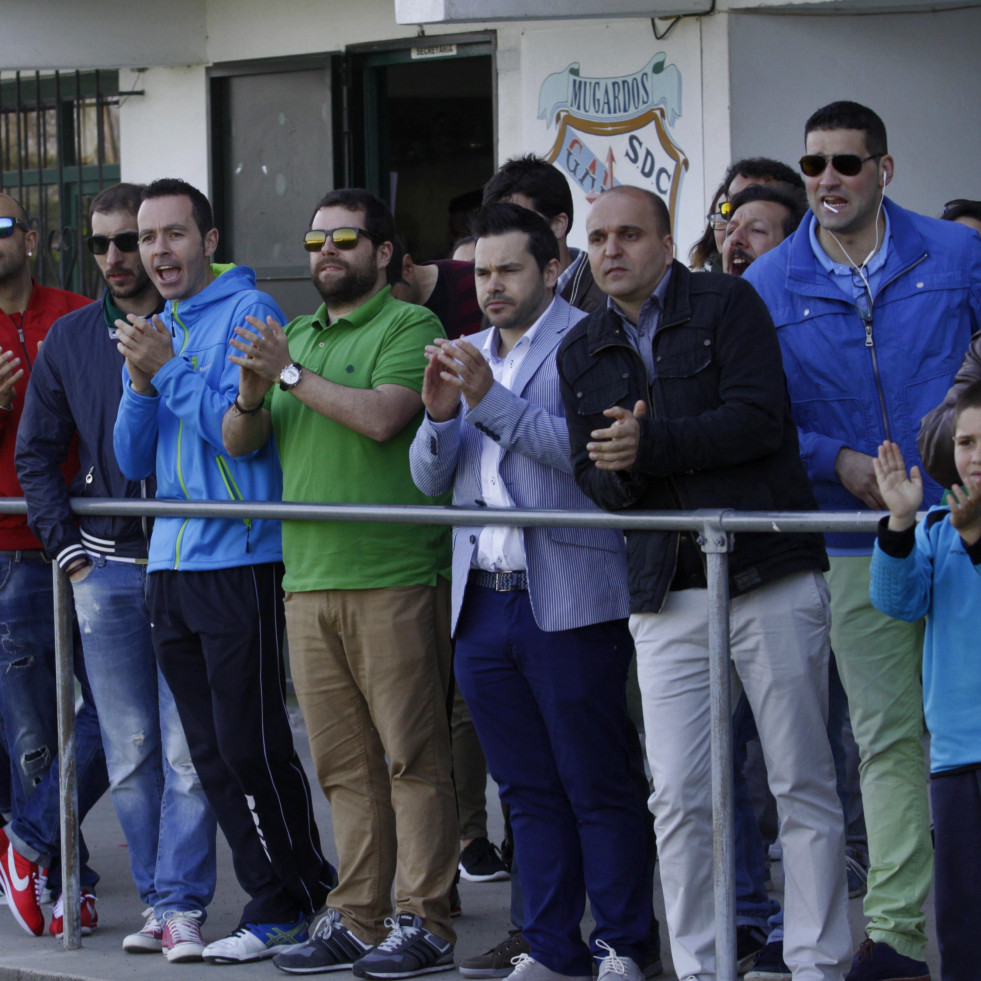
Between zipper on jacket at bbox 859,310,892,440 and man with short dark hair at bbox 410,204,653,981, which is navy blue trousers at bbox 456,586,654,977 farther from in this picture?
zipper on jacket at bbox 859,310,892,440

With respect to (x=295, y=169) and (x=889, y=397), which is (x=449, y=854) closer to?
(x=889, y=397)

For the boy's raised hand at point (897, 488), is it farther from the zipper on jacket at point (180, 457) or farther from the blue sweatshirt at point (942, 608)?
the zipper on jacket at point (180, 457)

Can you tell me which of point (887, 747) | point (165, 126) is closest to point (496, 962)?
point (887, 747)

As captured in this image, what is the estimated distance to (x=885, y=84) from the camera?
7.73m

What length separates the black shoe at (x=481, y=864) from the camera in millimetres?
5824

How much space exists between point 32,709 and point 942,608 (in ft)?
10.7

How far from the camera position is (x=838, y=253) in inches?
181

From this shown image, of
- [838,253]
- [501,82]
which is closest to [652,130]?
[501,82]

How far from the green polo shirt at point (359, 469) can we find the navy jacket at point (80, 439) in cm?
65

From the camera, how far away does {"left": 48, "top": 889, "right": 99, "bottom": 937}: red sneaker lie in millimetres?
5383

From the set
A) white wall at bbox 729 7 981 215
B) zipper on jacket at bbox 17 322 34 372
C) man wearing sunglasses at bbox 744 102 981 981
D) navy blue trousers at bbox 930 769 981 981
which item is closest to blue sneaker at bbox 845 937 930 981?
man wearing sunglasses at bbox 744 102 981 981

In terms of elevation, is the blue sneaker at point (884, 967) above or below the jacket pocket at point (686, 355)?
below

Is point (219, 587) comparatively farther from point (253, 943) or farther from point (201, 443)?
point (253, 943)

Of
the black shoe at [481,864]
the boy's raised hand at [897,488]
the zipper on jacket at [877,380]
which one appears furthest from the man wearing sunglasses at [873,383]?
the black shoe at [481,864]
